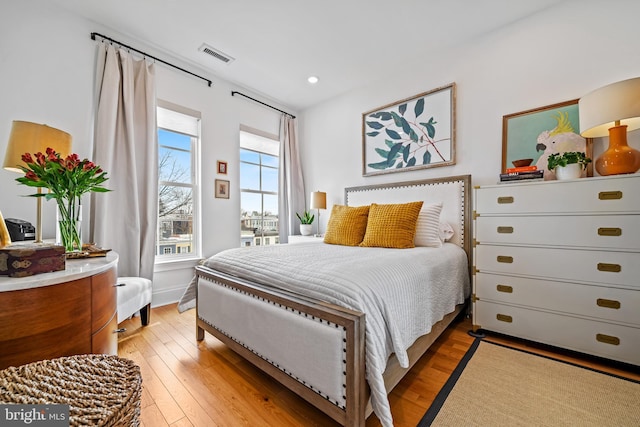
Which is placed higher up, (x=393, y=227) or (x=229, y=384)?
(x=393, y=227)

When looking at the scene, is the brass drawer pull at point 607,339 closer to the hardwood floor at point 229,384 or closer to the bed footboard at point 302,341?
the hardwood floor at point 229,384

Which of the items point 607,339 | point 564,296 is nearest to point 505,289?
point 564,296

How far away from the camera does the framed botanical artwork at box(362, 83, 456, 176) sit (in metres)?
2.83

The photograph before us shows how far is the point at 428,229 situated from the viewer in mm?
2379

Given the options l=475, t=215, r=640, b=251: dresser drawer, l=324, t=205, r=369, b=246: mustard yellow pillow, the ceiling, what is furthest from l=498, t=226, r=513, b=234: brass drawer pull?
the ceiling

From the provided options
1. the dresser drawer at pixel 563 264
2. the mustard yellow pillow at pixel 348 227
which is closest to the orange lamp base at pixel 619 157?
the dresser drawer at pixel 563 264

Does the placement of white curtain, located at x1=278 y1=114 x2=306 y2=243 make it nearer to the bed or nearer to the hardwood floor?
the bed

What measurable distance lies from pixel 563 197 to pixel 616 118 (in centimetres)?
56

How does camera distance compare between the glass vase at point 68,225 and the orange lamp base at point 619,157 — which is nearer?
the glass vase at point 68,225

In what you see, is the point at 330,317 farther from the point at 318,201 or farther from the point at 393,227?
the point at 318,201

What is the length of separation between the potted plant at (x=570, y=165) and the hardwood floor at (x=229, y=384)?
1277mm

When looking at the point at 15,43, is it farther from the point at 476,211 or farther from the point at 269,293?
the point at 476,211

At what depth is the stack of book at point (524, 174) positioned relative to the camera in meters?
→ 2.02

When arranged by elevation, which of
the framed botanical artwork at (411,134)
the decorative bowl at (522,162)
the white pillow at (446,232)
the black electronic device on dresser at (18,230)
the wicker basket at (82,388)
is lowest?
the wicker basket at (82,388)
